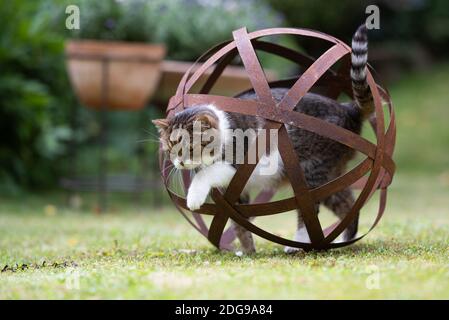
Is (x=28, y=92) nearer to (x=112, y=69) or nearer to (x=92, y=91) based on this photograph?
(x=92, y=91)

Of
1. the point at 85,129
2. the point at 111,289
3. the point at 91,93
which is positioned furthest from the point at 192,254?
the point at 85,129

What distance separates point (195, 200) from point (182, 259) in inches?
14.5

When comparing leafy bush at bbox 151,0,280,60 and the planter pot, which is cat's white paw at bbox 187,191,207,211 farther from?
leafy bush at bbox 151,0,280,60

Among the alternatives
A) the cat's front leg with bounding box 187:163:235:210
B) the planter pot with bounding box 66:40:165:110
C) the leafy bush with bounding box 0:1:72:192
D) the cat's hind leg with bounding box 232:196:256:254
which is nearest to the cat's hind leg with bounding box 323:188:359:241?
the cat's hind leg with bounding box 232:196:256:254

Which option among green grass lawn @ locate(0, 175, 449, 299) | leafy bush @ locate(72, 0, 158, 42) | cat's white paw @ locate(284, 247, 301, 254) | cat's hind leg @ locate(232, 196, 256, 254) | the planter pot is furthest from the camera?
leafy bush @ locate(72, 0, 158, 42)

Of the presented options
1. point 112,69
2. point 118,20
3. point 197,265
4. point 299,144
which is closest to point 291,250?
point 299,144

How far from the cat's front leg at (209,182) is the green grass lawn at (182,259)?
1.10 feet

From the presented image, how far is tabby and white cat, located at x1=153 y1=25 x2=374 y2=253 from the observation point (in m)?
3.69

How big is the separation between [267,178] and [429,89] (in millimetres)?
11813

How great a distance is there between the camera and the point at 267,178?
12.9ft

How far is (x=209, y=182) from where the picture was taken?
3.68 metres

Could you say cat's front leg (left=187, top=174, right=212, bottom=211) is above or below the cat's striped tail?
below
